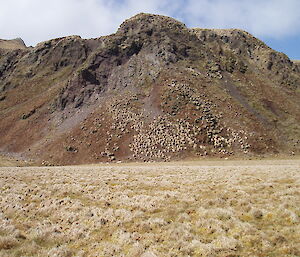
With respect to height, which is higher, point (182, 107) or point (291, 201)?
point (182, 107)

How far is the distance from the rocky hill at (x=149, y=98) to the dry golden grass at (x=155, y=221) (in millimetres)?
44423

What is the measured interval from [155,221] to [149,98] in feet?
233

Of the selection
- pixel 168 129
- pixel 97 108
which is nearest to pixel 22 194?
pixel 168 129

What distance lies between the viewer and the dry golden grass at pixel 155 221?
11461 mm

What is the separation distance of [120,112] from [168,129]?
53.4ft

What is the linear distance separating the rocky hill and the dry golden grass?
4442 cm

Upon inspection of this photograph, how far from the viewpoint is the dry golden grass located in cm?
1146

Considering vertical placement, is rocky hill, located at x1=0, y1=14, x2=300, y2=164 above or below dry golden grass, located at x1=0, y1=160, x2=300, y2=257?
above

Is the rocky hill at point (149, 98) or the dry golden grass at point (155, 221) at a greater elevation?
the rocky hill at point (149, 98)

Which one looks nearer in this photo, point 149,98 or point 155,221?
point 155,221

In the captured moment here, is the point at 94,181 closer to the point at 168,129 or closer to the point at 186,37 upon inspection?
the point at 168,129

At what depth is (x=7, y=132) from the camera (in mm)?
88688

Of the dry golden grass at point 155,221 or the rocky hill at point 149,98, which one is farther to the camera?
the rocky hill at point 149,98

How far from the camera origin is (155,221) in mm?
14242
